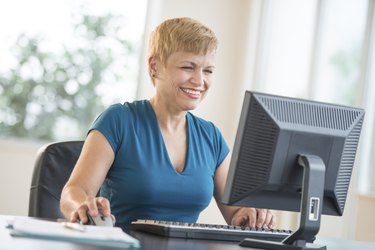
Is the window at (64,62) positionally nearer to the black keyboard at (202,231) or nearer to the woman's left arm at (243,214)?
the woman's left arm at (243,214)

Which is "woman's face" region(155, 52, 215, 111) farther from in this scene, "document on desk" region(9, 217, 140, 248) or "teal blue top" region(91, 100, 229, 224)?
"document on desk" region(9, 217, 140, 248)

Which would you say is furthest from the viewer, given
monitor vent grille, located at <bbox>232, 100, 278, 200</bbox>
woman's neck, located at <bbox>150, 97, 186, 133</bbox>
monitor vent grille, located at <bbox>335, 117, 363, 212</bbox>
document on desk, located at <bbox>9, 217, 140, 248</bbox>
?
woman's neck, located at <bbox>150, 97, 186, 133</bbox>

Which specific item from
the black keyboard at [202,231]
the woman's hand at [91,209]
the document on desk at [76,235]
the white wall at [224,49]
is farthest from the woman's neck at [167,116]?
the white wall at [224,49]

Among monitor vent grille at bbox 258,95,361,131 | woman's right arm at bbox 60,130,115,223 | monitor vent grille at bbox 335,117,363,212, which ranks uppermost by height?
monitor vent grille at bbox 258,95,361,131

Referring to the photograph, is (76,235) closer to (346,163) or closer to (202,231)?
(202,231)

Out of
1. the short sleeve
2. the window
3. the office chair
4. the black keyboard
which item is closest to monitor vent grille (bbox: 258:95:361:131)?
the black keyboard

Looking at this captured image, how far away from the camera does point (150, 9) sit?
218 inches

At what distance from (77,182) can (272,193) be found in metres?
0.61

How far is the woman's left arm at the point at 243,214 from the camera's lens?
2.29 metres

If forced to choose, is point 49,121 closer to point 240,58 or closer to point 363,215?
point 240,58

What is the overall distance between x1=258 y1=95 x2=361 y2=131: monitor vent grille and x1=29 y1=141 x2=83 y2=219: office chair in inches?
33.7

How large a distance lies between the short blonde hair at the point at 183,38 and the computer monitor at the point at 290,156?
591 mm

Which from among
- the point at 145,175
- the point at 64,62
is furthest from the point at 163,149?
the point at 64,62

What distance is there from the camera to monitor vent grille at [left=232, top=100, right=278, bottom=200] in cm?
175
